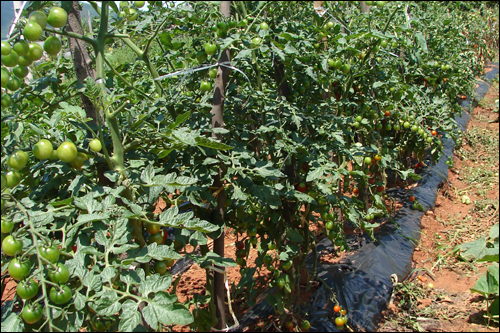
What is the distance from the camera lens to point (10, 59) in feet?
2.63

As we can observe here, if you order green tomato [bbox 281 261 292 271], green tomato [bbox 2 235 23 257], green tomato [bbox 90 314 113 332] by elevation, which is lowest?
green tomato [bbox 281 261 292 271]

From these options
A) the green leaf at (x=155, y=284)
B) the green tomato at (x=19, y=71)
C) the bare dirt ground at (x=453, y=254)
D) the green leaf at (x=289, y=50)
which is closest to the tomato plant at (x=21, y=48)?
the green tomato at (x=19, y=71)

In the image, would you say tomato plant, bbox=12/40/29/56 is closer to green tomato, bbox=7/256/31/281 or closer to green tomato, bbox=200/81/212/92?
green tomato, bbox=7/256/31/281

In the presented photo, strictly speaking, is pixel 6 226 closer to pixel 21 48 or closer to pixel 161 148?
pixel 21 48

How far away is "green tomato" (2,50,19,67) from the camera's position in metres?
0.79

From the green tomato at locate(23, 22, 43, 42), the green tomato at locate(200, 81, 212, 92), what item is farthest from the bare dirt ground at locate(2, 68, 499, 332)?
the green tomato at locate(200, 81, 212, 92)

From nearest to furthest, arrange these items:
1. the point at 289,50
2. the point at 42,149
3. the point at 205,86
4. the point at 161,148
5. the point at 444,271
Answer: the point at 42,149, the point at 161,148, the point at 289,50, the point at 205,86, the point at 444,271

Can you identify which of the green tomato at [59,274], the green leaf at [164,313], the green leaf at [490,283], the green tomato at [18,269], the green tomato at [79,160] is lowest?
the green leaf at [490,283]

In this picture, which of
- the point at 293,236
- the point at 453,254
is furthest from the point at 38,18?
the point at 453,254

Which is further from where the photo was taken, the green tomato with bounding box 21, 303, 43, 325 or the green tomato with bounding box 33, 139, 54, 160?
the green tomato with bounding box 33, 139, 54, 160

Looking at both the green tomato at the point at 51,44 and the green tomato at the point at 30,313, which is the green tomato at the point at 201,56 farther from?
the green tomato at the point at 30,313

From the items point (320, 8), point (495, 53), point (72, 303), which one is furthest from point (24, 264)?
point (495, 53)

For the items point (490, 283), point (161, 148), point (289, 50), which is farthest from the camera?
point (490, 283)

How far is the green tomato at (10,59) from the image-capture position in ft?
2.60
